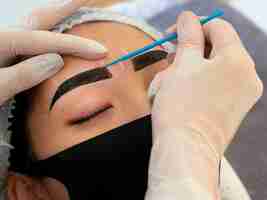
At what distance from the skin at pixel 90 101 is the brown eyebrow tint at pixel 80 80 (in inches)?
0.4

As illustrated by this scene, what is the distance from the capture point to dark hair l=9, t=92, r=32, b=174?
47.6 inches

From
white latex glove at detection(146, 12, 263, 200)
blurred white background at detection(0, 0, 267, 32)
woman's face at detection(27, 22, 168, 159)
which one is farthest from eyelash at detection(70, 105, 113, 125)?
blurred white background at detection(0, 0, 267, 32)

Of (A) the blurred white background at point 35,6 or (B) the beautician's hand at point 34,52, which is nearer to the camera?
(B) the beautician's hand at point 34,52

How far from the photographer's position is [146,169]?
1132 mm

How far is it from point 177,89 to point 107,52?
222mm

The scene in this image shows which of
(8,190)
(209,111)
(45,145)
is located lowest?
(8,190)

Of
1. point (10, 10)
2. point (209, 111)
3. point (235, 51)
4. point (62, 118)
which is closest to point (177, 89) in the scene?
point (209, 111)

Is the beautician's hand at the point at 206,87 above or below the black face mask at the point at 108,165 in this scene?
above

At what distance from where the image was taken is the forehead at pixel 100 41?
43.7 inches

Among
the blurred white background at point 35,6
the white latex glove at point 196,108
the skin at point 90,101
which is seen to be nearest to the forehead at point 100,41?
the skin at point 90,101

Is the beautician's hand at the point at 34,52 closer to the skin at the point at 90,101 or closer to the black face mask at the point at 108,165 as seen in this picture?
the skin at the point at 90,101

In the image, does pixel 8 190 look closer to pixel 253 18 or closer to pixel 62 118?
pixel 62 118

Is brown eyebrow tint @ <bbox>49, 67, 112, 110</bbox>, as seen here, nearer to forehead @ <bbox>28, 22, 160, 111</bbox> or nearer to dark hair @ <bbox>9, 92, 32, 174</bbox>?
forehead @ <bbox>28, 22, 160, 111</bbox>

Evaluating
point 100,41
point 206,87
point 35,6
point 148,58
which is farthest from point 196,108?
point 35,6
